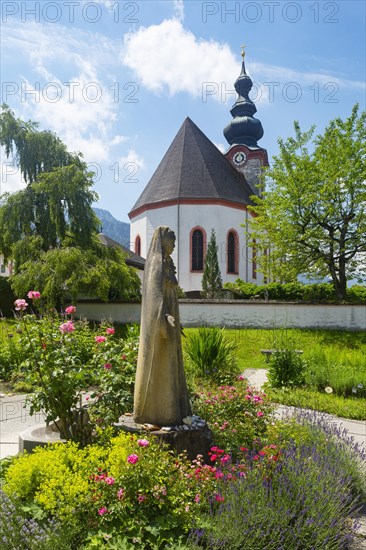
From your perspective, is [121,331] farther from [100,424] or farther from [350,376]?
[100,424]

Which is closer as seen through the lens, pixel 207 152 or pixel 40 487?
pixel 40 487

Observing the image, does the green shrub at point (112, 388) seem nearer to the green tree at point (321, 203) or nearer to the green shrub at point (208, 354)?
the green shrub at point (208, 354)

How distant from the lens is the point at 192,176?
31047 mm

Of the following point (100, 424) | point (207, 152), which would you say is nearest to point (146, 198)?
point (207, 152)

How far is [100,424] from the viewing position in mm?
4316

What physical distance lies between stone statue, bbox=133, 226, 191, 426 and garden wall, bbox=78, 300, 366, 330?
13934mm

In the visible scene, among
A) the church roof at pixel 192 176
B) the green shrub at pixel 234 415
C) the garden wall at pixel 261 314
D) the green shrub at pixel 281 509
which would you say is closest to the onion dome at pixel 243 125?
the church roof at pixel 192 176

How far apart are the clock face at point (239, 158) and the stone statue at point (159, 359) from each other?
39189mm

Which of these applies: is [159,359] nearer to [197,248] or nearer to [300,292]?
[300,292]

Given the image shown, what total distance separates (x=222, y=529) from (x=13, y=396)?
21.7 feet

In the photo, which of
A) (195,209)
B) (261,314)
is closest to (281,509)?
(261,314)

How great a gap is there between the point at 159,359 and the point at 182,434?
2.47 ft

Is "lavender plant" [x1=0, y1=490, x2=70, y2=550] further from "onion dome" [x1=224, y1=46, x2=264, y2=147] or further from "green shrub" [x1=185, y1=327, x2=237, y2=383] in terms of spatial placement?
"onion dome" [x1=224, y1=46, x2=264, y2=147]

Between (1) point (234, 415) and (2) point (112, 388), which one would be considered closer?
(2) point (112, 388)
